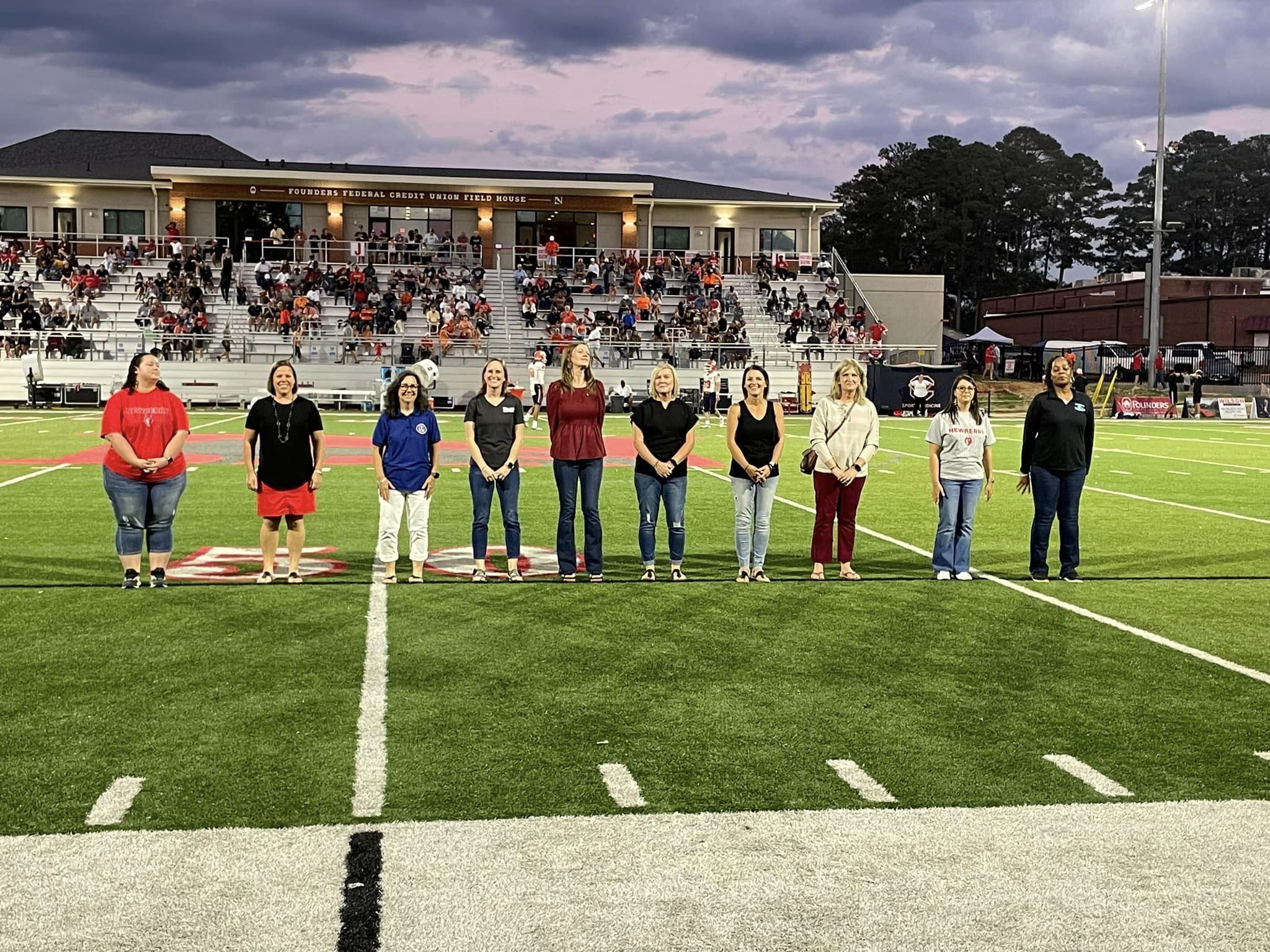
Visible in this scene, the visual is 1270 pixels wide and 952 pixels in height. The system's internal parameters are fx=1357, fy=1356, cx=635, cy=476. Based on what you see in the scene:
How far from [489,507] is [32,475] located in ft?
37.5

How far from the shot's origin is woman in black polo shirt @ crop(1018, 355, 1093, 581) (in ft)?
37.6

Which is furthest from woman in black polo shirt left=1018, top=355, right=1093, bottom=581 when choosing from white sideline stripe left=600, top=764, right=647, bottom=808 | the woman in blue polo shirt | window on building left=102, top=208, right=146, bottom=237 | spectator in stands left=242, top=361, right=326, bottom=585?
window on building left=102, top=208, right=146, bottom=237

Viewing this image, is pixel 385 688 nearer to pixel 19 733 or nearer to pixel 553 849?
pixel 19 733

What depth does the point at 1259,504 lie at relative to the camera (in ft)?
58.6

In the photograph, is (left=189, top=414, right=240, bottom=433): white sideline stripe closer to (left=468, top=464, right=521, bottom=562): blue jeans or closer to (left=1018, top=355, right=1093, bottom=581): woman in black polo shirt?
(left=468, top=464, right=521, bottom=562): blue jeans

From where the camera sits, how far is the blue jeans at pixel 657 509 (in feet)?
36.3

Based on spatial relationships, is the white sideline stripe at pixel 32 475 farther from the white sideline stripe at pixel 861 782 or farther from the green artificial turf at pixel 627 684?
the white sideline stripe at pixel 861 782

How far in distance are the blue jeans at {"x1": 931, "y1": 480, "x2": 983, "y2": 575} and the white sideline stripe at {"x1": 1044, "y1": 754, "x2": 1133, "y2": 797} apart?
523cm

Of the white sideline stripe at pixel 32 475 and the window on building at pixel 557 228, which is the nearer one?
the white sideline stripe at pixel 32 475

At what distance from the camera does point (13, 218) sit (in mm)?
54969

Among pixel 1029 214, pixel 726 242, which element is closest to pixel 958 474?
pixel 726 242

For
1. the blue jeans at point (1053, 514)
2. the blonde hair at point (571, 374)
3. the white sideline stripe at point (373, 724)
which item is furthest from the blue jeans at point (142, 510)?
the blue jeans at point (1053, 514)

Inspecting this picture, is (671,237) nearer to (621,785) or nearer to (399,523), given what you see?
(399,523)

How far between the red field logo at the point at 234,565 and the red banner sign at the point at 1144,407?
37.6m
